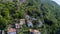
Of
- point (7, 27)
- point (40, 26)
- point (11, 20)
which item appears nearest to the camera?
point (7, 27)

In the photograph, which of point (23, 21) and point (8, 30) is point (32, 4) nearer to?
point (23, 21)

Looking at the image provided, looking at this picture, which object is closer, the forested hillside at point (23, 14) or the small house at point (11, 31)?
the small house at point (11, 31)

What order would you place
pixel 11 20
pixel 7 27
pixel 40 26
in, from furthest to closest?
pixel 40 26
pixel 11 20
pixel 7 27

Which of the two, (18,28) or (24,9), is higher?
(24,9)

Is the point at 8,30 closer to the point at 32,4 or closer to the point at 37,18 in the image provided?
the point at 37,18

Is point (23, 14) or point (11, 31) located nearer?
point (11, 31)

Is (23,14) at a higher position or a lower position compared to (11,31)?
higher

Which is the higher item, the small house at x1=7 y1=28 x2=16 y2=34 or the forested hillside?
the forested hillside

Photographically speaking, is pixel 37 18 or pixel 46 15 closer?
pixel 37 18

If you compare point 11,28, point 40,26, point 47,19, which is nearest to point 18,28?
point 11,28

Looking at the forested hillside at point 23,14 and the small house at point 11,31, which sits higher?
the forested hillside at point 23,14

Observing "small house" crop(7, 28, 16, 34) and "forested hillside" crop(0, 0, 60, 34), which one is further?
"forested hillside" crop(0, 0, 60, 34)
